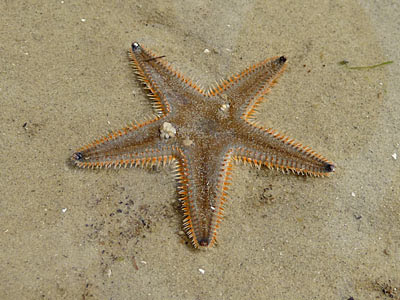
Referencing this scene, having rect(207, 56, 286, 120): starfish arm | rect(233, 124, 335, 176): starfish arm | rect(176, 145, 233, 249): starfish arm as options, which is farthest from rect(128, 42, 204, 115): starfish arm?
rect(233, 124, 335, 176): starfish arm

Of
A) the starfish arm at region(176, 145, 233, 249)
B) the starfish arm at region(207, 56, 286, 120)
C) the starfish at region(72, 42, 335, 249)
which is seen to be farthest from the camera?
the starfish arm at region(207, 56, 286, 120)

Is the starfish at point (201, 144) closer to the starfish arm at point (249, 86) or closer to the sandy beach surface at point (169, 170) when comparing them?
the starfish arm at point (249, 86)

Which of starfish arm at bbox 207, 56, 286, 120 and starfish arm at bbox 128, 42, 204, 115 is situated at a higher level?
starfish arm at bbox 207, 56, 286, 120

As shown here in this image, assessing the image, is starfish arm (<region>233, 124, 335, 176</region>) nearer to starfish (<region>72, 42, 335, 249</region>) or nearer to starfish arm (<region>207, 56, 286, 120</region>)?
starfish (<region>72, 42, 335, 249</region>)

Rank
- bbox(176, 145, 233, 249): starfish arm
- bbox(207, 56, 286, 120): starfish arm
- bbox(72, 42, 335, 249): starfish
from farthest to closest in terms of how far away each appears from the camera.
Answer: bbox(207, 56, 286, 120): starfish arm < bbox(72, 42, 335, 249): starfish < bbox(176, 145, 233, 249): starfish arm

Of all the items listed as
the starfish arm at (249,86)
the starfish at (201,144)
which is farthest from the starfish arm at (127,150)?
the starfish arm at (249,86)

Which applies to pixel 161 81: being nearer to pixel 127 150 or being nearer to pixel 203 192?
pixel 127 150

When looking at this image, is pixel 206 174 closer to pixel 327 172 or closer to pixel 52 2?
pixel 327 172
